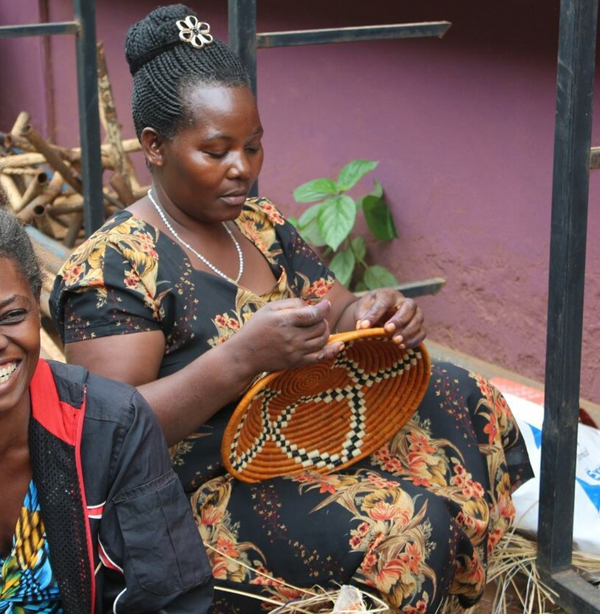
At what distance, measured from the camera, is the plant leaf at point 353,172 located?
4.26m

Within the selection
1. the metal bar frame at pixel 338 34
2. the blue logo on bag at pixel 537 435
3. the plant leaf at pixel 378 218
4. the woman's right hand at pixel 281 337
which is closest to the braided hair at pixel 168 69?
the metal bar frame at pixel 338 34

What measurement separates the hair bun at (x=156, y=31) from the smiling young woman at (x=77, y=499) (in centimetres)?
70

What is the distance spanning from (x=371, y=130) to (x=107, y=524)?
289 cm

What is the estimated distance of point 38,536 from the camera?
1.76 metres

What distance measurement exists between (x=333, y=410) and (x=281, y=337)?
1.41ft

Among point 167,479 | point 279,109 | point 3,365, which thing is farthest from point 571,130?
point 279,109

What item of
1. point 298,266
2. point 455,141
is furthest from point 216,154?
point 455,141

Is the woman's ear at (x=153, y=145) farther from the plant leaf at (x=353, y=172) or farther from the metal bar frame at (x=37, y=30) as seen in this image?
the plant leaf at (x=353, y=172)

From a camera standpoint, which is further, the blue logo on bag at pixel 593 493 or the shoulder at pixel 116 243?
the blue logo on bag at pixel 593 493

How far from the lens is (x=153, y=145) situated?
7.51 feet

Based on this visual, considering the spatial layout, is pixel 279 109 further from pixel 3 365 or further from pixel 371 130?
pixel 3 365

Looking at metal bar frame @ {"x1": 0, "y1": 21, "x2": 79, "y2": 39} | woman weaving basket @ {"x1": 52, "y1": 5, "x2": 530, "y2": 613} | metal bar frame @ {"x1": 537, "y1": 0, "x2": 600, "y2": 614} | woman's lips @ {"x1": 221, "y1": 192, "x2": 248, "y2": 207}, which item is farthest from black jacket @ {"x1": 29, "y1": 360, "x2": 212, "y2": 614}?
metal bar frame @ {"x1": 0, "y1": 21, "x2": 79, "y2": 39}

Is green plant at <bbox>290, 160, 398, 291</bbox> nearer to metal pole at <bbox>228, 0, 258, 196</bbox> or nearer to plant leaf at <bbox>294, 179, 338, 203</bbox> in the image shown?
plant leaf at <bbox>294, 179, 338, 203</bbox>

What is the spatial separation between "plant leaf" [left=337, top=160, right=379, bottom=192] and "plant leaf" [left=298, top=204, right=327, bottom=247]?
0.16 metres
